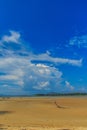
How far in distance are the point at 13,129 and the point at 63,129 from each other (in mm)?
2764

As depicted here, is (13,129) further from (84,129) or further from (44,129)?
(84,129)

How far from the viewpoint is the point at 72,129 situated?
1841 cm

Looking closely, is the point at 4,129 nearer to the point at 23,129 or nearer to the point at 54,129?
the point at 23,129

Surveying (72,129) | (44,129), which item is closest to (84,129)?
(72,129)

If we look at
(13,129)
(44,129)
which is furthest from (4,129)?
(44,129)

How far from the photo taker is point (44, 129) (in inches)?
732

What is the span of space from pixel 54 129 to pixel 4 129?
2750mm

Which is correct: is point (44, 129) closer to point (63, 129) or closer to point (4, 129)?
point (63, 129)

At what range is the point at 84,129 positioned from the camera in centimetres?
1825

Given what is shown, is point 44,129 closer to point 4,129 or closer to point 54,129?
point 54,129

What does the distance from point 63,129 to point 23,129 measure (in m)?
2.22

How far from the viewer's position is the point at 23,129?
1858 centimetres

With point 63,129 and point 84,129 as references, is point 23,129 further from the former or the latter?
point 84,129

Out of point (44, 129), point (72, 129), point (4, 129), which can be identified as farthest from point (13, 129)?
point (72, 129)
